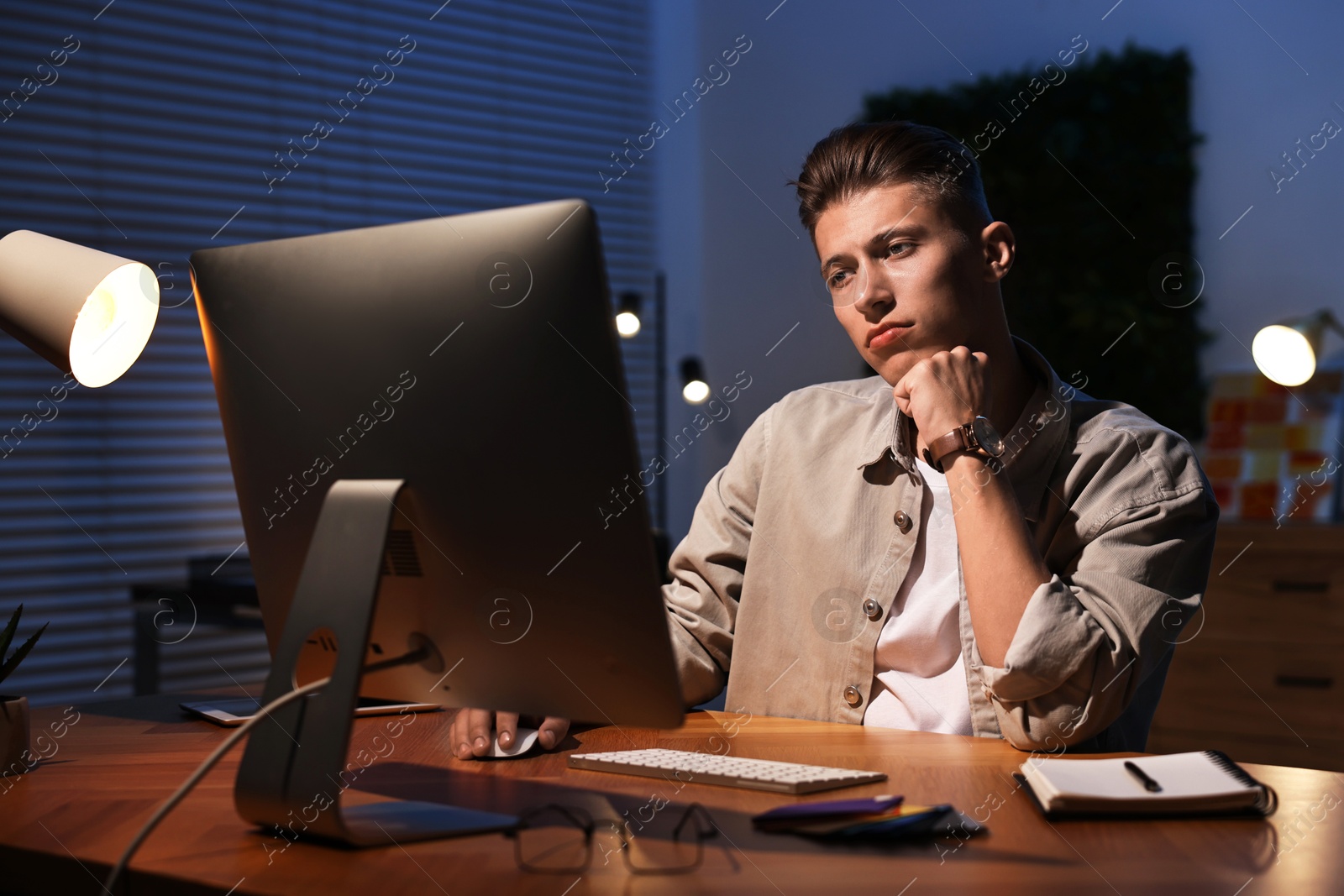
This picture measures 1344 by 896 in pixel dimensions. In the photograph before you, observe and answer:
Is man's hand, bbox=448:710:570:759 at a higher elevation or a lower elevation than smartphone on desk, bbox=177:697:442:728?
lower

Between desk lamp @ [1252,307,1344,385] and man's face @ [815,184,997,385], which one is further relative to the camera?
desk lamp @ [1252,307,1344,385]

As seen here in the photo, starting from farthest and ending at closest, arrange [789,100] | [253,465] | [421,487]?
[789,100] < [253,465] < [421,487]

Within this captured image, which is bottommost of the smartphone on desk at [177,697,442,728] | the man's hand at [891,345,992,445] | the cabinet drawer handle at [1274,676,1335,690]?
the cabinet drawer handle at [1274,676,1335,690]

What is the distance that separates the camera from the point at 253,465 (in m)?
1.06

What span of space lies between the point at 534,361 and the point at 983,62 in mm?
3390

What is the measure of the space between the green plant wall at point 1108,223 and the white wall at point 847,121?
6cm

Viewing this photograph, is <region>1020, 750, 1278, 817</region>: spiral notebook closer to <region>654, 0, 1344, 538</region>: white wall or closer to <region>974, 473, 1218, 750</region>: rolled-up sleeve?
<region>974, 473, 1218, 750</region>: rolled-up sleeve

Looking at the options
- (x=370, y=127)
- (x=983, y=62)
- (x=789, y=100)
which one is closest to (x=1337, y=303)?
(x=983, y=62)

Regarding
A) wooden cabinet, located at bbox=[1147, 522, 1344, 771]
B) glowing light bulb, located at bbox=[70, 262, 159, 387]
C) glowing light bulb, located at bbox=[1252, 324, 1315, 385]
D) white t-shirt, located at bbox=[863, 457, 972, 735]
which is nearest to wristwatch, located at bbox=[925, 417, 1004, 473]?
white t-shirt, located at bbox=[863, 457, 972, 735]

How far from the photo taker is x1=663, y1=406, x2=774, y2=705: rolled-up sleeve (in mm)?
1705

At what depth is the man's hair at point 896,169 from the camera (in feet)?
5.22

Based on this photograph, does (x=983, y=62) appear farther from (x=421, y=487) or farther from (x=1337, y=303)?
(x=421, y=487)

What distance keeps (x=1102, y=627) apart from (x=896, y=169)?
0.69m

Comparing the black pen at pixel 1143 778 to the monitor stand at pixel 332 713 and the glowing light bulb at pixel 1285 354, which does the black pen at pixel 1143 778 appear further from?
the glowing light bulb at pixel 1285 354
